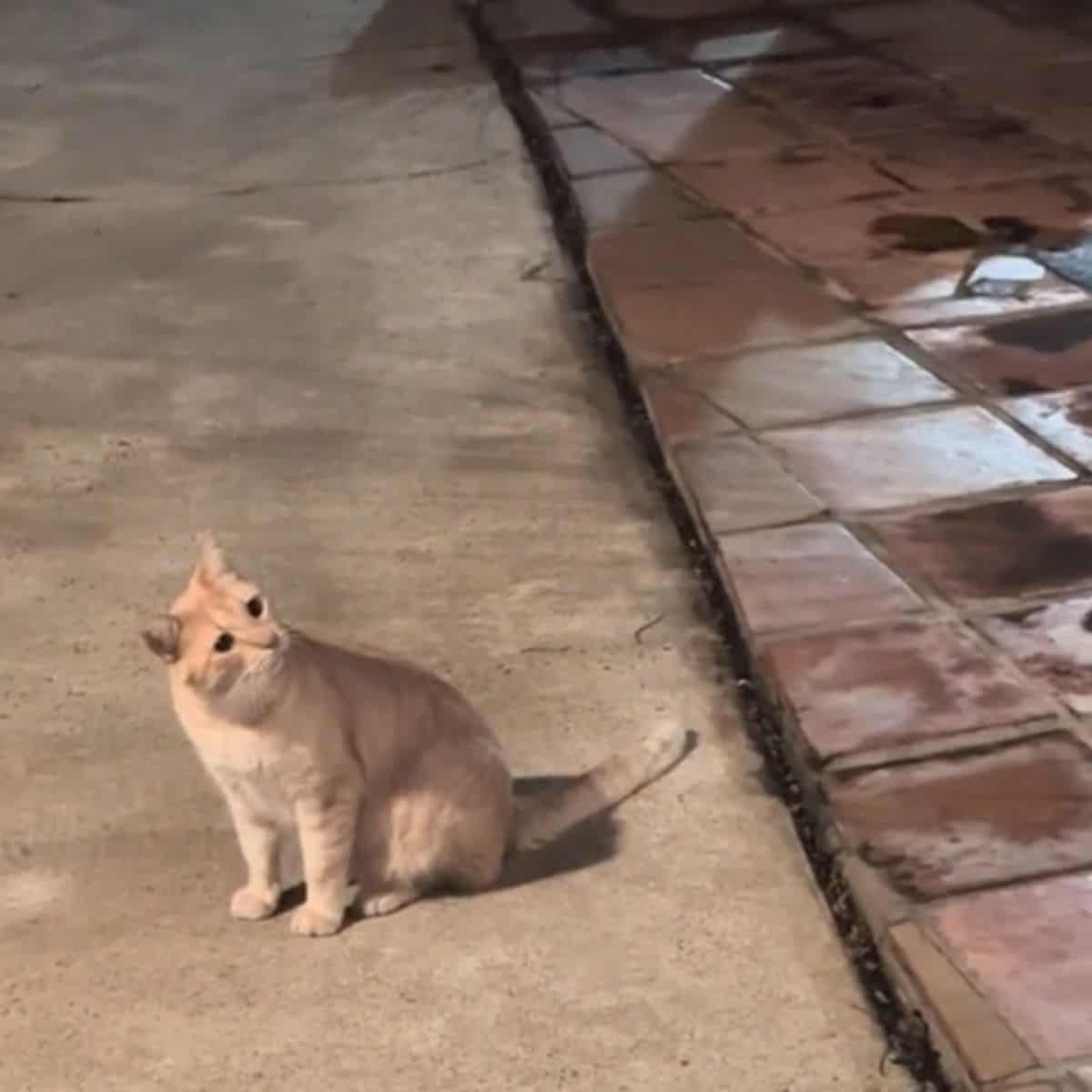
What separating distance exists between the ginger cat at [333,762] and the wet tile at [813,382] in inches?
40.1

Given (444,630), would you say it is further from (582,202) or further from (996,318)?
(582,202)

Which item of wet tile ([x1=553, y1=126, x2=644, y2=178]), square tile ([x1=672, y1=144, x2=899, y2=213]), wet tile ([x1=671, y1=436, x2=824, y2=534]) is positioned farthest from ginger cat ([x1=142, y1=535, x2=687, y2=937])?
wet tile ([x1=553, y1=126, x2=644, y2=178])

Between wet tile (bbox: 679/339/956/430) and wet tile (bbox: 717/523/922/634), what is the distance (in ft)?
1.13

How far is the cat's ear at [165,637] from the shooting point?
5.30 feet

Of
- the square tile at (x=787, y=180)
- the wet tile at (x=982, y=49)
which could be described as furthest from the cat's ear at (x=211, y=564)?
the wet tile at (x=982, y=49)

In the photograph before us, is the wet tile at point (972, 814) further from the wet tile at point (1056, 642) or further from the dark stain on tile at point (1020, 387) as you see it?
the dark stain on tile at point (1020, 387)

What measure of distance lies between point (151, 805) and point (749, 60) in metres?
2.83

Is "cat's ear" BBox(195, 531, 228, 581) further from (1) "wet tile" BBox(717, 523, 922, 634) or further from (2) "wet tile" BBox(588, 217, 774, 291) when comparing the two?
(2) "wet tile" BBox(588, 217, 774, 291)

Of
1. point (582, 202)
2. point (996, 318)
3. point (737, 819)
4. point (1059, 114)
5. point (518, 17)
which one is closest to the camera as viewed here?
point (737, 819)

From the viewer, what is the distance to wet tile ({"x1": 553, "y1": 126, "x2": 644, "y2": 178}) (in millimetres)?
A: 3781

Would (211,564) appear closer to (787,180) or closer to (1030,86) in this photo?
(787,180)

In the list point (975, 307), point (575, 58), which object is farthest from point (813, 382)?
point (575, 58)

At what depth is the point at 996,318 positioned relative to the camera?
3082 millimetres

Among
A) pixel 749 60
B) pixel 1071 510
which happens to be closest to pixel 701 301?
pixel 1071 510
